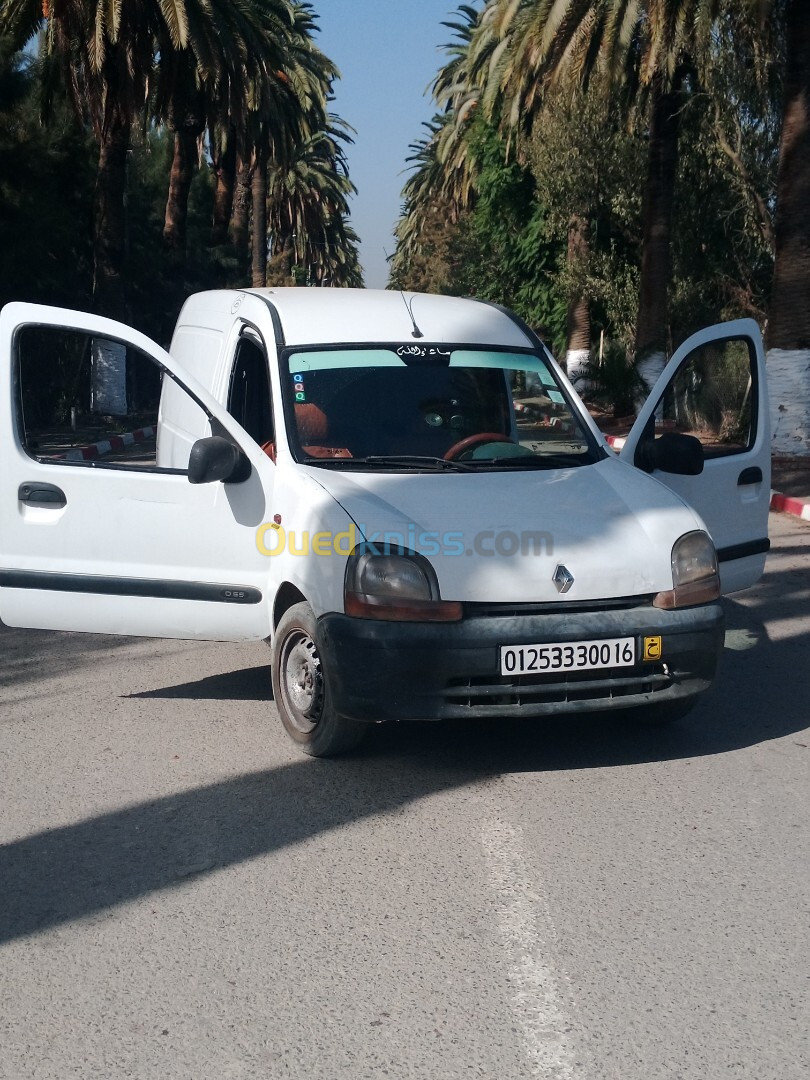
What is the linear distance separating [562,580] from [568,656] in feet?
0.93

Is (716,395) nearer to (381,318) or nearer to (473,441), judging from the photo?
(381,318)

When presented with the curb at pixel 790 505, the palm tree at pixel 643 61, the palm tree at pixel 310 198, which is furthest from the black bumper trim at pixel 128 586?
the palm tree at pixel 310 198

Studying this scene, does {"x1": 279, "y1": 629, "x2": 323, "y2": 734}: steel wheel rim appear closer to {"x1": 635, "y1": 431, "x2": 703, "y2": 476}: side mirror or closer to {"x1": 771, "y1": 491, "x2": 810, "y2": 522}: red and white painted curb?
{"x1": 635, "y1": 431, "x2": 703, "y2": 476}: side mirror

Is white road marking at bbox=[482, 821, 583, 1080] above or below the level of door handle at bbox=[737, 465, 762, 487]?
below

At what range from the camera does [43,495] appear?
19.0 ft

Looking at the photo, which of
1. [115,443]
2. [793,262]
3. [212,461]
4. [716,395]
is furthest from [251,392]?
[115,443]

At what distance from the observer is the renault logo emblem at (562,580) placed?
5031 mm

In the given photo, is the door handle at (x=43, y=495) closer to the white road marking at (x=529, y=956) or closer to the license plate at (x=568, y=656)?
the license plate at (x=568, y=656)

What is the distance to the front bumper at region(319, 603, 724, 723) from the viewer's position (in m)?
4.90

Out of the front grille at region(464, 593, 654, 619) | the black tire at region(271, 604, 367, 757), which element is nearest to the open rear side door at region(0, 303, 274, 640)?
the black tire at region(271, 604, 367, 757)

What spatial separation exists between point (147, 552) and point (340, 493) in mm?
1001

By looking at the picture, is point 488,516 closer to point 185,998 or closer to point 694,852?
point 694,852

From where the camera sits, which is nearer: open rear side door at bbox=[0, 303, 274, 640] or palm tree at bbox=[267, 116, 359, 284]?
open rear side door at bbox=[0, 303, 274, 640]

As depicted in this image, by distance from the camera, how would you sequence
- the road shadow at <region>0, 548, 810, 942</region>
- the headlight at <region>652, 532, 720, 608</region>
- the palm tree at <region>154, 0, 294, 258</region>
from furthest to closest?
the palm tree at <region>154, 0, 294, 258</region>
the headlight at <region>652, 532, 720, 608</region>
the road shadow at <region>0, 548, 810, 942</region>
